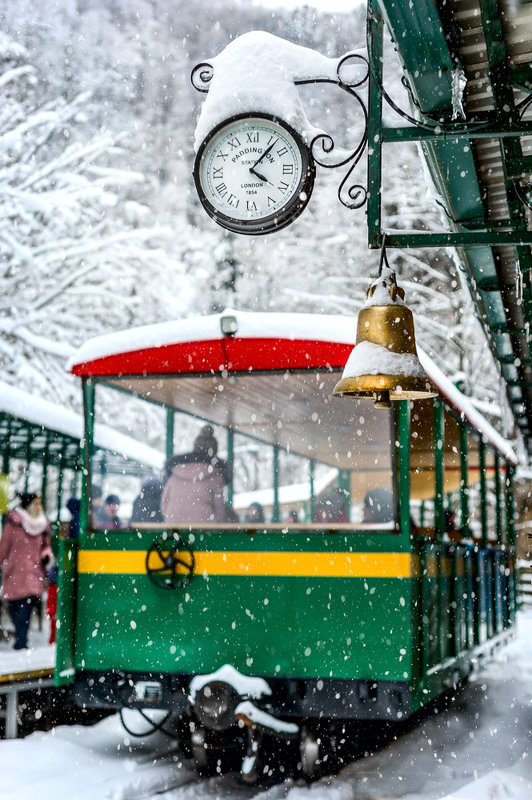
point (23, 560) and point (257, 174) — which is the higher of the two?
point (257, 174)

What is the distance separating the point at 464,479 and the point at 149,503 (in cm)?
291

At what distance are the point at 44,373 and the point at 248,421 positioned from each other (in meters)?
9.39

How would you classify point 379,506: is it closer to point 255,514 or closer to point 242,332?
point 255,514

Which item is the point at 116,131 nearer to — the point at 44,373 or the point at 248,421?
the point at 44,373

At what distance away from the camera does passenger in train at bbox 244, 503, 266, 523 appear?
6.03 m

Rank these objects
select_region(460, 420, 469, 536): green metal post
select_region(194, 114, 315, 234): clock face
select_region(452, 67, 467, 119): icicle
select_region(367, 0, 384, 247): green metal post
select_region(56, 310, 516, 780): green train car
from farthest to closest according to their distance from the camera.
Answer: select_region(460, 420, 469, 536): green metal post, select_region(56, 310, 516, 780): green train car, select_region(194, 114, 315, 234): clock face, select_region(367, 0, 384, 247): green metal post, select_region(452, 67, 467, 119): icicle

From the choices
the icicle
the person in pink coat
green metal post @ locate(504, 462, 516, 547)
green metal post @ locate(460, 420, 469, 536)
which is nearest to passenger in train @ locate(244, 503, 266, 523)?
green metal post @ locate(460, 420, 469, 536)

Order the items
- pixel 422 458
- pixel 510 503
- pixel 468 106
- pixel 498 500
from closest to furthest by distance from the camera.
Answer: pixel 468 106, pixel 422 458, pixel 498 500, pixel 510 503

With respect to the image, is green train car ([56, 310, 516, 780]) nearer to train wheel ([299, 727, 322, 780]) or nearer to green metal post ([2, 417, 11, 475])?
train wheel ([299, 727, 322, 780])

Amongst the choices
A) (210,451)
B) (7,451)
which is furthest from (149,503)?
(7,451)

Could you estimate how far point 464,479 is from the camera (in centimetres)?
793

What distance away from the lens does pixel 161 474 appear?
6281 mm

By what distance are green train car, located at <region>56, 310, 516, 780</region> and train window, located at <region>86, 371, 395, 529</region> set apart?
13 millimetres

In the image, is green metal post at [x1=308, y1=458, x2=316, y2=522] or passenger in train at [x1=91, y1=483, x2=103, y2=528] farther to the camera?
passenger in train at [x1=91, y1=483, x2=103, y2=528]
